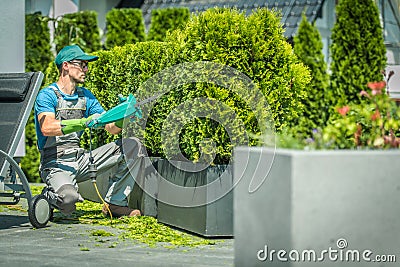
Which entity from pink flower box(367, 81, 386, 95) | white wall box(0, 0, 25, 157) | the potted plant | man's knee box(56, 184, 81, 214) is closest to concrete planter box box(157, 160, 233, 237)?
man's knee box(56, 184, 81, 214)

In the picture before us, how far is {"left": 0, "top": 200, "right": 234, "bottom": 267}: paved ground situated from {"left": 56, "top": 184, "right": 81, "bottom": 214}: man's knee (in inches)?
8.8

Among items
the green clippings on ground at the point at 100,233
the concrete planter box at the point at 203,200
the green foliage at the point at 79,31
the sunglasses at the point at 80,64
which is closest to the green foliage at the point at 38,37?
the green foliage at the point at 79,31

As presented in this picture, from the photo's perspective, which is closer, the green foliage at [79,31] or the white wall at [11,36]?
the white wall at [11,36]

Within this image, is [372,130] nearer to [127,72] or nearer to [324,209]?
[324,209]

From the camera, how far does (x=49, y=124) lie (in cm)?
690

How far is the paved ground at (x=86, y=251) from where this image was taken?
5.28m

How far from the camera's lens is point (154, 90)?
732cm

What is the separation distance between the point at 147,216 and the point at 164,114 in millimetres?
1128

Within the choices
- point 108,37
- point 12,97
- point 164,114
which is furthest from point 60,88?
point 108,37

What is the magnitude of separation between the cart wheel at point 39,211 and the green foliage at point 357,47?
6.93 meters

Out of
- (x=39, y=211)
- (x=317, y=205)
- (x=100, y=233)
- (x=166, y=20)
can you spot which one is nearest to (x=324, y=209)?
(x=317, y=205)

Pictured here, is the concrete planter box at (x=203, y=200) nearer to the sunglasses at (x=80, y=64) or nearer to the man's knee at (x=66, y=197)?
the man's knee at (x=66, y=197)

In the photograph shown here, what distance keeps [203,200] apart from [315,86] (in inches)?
277

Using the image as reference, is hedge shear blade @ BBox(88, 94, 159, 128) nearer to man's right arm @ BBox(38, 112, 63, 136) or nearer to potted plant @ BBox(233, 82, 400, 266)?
man's right arm @ BBox(38, 112, 63, 136)
